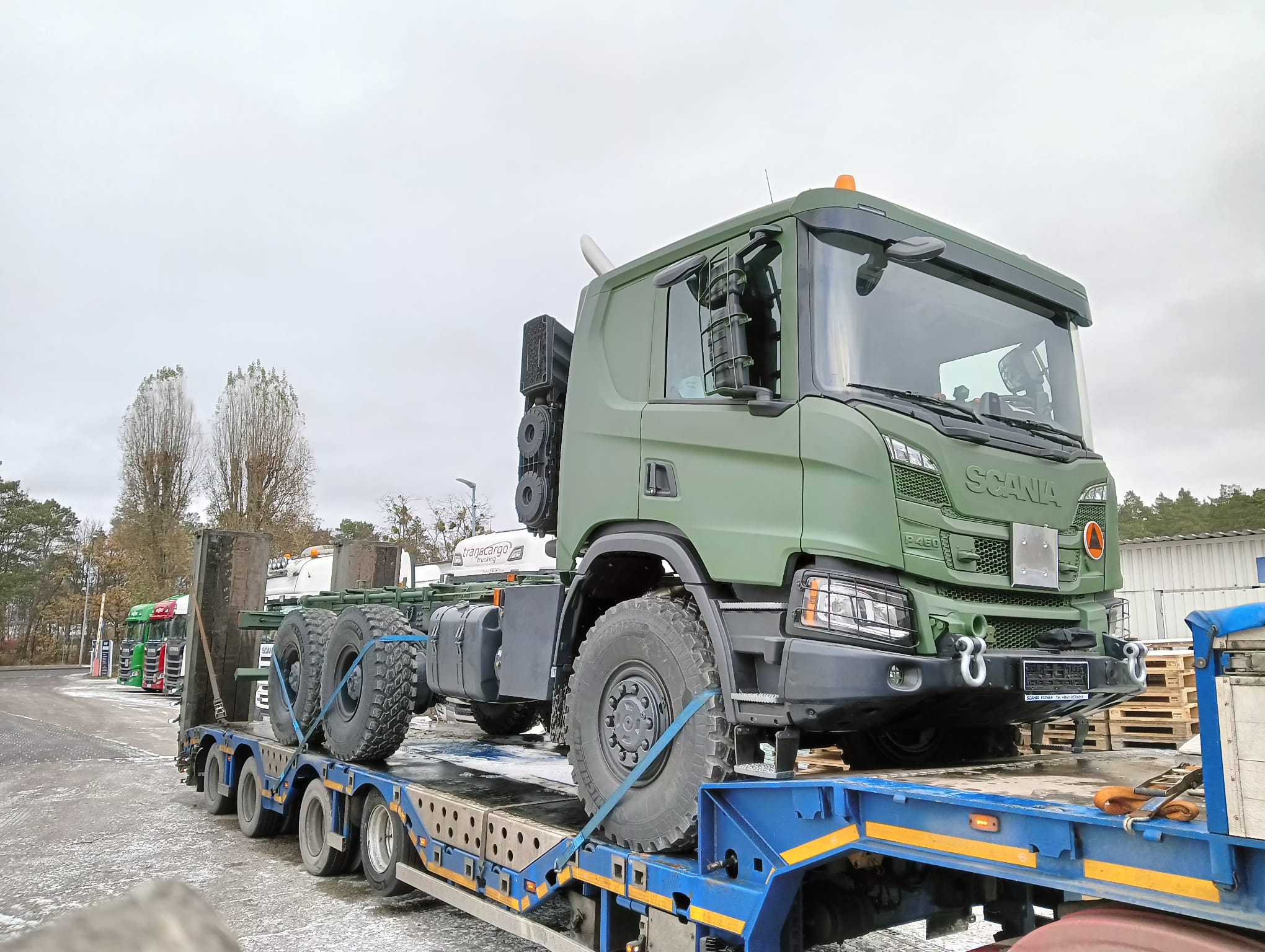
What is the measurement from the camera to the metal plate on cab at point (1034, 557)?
4.06m

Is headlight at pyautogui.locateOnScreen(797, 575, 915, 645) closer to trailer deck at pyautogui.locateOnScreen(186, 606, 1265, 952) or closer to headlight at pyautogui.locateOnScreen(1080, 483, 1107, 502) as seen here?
trailer deck at pyautogui.locateOnScreen(186, 606, 1265, 952)

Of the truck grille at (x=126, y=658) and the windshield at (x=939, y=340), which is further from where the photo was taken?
the truck grille at (x=126, y=658)

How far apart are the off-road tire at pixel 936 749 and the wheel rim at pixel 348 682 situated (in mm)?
4078

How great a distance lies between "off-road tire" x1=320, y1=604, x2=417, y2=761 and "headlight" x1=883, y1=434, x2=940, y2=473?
4.66 m

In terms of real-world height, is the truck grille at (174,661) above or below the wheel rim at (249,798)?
above

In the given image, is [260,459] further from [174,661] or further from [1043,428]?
[1043,428]

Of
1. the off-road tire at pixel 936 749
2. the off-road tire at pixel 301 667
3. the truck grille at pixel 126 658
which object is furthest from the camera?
the truck grille at pixel 126 658

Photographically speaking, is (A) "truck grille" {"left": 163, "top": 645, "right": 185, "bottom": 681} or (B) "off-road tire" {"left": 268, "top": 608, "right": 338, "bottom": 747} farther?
(A) "truck grille" {"left": 163, "top": 645, "right": 185, "bottom": 681}

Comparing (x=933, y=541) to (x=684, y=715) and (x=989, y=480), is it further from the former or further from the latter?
(x=684, y=715)

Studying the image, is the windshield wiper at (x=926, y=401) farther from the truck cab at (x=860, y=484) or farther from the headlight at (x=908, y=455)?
the headlight at (x=908, y=455)

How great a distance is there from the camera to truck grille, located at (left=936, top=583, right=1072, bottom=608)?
3.89m

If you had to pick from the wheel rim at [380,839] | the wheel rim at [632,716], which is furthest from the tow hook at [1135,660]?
the wheel rim at [380,839]

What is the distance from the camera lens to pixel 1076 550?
4.39m

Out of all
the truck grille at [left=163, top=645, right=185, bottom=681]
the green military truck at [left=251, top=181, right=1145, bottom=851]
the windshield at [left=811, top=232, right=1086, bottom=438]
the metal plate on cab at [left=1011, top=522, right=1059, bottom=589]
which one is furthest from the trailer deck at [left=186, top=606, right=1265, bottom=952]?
the truck grille at [left=163, top=645, right=185, bottom=681]
